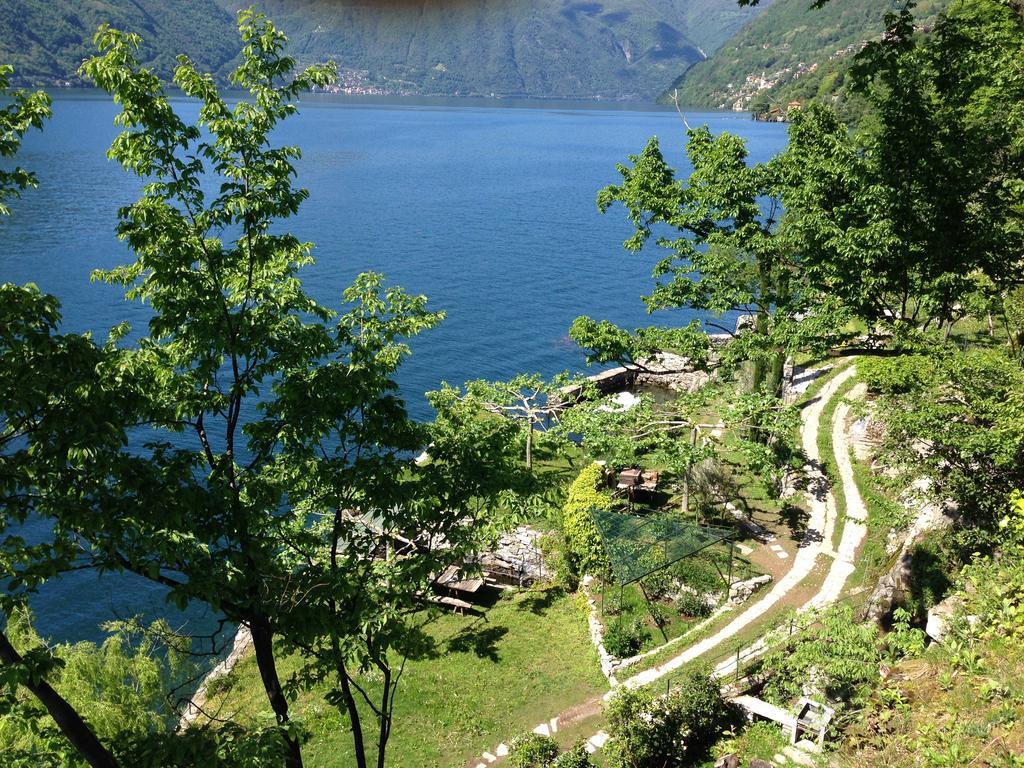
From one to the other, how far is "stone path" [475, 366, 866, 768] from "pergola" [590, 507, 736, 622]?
183 centimetres

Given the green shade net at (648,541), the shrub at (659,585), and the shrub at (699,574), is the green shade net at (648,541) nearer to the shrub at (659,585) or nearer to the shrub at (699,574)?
the shrub at (659,585)

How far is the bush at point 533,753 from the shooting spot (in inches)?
616

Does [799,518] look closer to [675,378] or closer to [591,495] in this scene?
[591,495]

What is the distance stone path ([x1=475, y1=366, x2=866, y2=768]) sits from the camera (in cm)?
1833

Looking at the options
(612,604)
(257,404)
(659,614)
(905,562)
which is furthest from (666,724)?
(257,404)

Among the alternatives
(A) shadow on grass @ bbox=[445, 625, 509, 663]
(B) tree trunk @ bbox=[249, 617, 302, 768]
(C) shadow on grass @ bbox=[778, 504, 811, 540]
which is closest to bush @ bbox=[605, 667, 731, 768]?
(A) shadow on grass @ bbox=[445, 625, 509, 663]

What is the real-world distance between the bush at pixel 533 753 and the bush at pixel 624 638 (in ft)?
13.2

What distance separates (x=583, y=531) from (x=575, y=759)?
367 inches

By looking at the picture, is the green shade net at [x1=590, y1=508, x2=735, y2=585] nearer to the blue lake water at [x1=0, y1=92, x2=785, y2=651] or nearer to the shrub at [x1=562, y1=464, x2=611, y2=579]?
the shrub at [x1=562, y1=464, x2=611, y2=579]

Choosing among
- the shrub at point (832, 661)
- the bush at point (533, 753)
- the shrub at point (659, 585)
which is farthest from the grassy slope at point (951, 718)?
the shrub at point (659, 585)

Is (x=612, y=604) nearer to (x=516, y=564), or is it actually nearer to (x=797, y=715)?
(x=516, y=564)

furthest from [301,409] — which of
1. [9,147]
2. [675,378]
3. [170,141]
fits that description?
[675,378]

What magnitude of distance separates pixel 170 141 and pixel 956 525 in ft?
60.9

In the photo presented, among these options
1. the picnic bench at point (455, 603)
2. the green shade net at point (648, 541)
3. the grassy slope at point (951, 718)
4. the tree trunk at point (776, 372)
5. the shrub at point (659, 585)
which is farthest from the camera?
the tree trunk at point (776, 372)
